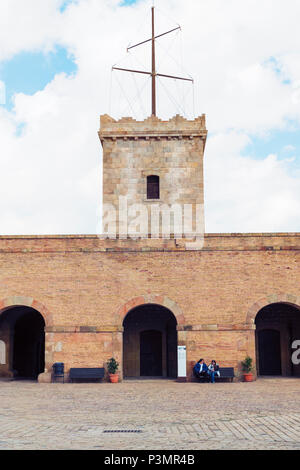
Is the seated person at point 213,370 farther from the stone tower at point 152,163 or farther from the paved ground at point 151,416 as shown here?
the stone tower at point 152,163

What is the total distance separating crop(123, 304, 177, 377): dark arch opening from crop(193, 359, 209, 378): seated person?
10.9ft

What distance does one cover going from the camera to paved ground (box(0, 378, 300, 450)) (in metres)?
8.73

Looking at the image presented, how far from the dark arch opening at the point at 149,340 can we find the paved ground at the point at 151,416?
4.67 meters

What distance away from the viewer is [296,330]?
2358 cm

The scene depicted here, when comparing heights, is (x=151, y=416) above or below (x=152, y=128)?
below

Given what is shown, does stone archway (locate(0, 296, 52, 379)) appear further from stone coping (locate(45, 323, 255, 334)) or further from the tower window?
the tower window

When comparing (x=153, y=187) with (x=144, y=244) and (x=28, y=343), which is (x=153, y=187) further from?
(x=28, y=343)

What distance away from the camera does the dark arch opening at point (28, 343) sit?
2428 centimetres

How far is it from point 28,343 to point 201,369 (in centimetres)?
957

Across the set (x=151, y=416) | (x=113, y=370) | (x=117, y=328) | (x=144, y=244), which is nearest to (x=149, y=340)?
(x=117, y=328)

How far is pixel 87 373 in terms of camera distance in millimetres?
20547
